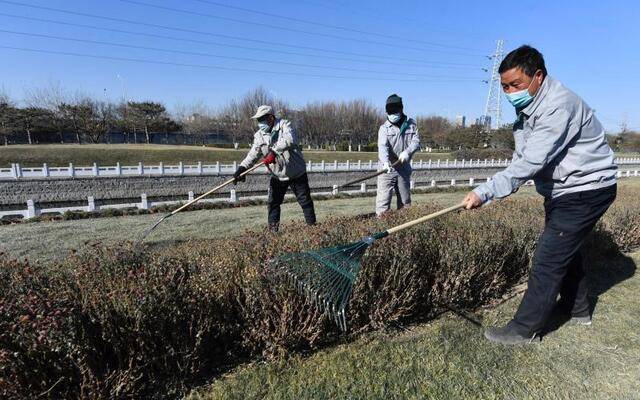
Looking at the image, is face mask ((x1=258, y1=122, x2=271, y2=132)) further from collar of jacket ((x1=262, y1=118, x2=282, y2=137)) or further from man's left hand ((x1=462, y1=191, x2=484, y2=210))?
man's left hand ((x1=462, y1=191, x2=484, y2=210))

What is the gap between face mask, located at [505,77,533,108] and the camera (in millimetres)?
2911

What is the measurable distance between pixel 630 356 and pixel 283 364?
8.30ft

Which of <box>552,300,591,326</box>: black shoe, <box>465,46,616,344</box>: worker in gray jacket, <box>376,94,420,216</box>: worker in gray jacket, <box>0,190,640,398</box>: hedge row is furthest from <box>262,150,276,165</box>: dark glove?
<box>552,300,591,326</box>: black shoe

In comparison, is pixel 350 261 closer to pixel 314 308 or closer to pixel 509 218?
pixel 314 308

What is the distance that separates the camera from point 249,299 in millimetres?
2748

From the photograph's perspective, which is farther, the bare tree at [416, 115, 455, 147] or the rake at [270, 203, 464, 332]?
the bare tree at [416, 115, 455, 147]

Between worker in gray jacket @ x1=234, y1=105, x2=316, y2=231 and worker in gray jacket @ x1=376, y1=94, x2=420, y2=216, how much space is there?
1.18 meters

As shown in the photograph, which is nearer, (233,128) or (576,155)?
(576,155)

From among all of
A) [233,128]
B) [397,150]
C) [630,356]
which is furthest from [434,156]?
[630,356]

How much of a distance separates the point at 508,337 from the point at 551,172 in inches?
50.5

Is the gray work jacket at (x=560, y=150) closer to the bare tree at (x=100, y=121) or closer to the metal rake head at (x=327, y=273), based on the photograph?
the metal rake head at (x=327, y=273)

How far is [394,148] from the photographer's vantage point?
20.5ft

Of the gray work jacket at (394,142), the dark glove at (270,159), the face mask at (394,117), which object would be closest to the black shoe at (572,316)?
the gray work jacket at (394,142)

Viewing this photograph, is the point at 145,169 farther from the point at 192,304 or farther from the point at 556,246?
the point at 556,246
